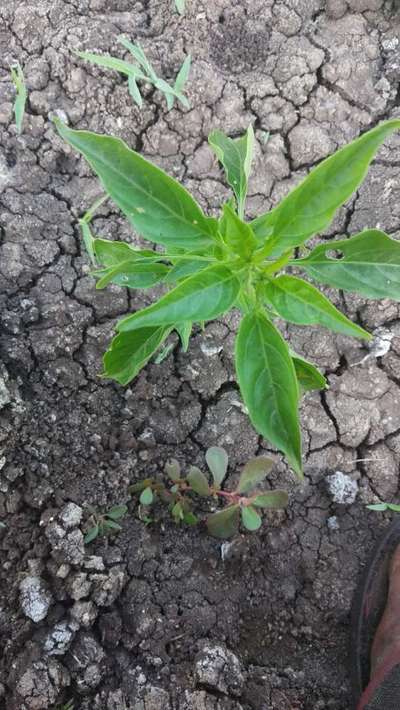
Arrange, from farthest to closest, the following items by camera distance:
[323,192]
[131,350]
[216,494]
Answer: [216,494] < [131,350] < [323,192]

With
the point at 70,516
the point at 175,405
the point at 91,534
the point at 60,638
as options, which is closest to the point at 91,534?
the point at 91,534

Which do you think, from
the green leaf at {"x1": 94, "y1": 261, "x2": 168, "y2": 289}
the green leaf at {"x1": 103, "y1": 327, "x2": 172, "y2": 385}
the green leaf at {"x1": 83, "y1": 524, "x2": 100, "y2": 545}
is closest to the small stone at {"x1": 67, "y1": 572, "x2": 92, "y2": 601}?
the green leaf at {"x1": 83, "y1": 524, "x2": 100, "y2": 545}

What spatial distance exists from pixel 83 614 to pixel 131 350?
39.7 inches

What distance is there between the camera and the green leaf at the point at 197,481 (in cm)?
252

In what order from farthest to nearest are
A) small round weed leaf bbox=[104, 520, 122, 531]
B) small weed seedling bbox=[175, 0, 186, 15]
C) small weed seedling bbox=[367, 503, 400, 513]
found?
1. small weed seedling bbox=[175, 0, 186, 15]
2. small weed seedling bbox=[367, 503, 400, 513]
3. small round weed leaf bbox=[104, 520, 122, 531]

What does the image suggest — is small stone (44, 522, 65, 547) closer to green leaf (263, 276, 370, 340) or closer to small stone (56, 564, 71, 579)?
small stone (56, 564, 71, 579)

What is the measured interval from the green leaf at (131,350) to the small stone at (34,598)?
85 centimetres

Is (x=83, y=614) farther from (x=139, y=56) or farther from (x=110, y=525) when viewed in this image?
(x=139, y=56)

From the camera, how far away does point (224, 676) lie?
7.88 feet

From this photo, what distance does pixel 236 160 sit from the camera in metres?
2.25

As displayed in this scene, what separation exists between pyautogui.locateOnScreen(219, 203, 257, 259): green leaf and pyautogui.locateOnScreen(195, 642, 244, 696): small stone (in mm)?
1476

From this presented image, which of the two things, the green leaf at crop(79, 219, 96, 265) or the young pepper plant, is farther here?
the green leaf at crop(79, 219, 96, 265)

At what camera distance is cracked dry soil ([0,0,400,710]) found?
96.2 inches

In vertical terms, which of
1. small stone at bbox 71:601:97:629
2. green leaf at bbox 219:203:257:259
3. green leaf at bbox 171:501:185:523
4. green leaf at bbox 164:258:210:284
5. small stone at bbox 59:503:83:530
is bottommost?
small stone at bbox 71:601:97:629
